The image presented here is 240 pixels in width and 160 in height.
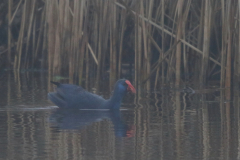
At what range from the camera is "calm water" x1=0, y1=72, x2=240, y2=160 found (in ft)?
13.1

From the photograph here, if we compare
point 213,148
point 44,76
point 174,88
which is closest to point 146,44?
point 174,88

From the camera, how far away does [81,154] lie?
154 inches

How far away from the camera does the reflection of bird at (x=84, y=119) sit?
5.08 meters

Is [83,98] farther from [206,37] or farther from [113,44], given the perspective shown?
[206,37]

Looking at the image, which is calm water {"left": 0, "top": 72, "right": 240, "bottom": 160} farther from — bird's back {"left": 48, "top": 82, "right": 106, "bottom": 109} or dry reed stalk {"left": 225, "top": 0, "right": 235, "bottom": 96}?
dry reed stalk {"left": 225, "top": 0, "right": 235, "bottom": 96}

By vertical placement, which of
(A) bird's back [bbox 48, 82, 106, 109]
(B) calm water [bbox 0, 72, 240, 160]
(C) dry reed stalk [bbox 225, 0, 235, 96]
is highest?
(C) dry reed stalk [bbox 225, 0, 235, 96]

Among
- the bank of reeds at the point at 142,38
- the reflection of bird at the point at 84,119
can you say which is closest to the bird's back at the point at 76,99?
the reflection of bird at the point at 84,119

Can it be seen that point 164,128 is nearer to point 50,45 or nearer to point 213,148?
point 213,148

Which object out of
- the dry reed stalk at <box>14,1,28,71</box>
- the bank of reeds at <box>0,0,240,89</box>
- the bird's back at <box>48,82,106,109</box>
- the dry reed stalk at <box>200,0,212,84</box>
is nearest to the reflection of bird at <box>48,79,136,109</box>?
the bird's back at <box>48,82,106,109</box>

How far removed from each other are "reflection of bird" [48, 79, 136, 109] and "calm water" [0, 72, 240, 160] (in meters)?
0.14

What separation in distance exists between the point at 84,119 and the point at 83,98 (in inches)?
34.1

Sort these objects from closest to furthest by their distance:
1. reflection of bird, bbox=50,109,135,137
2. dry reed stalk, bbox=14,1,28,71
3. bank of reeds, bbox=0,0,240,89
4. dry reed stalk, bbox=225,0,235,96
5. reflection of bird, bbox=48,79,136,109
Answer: reflection of bird, bbox=50,109,135,137 < reflection of bird, bbox=48,79,136,109 < dry reed stalk, bbox=225,0,235,96 < bank of reeds, bbox=0,0,240,89 < dry reed stalk, bbox=14,1,28,71

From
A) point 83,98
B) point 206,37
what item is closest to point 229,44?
point 206,37

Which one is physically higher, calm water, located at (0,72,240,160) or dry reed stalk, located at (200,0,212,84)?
dry reed stalk, located at (200,0,212,84)
